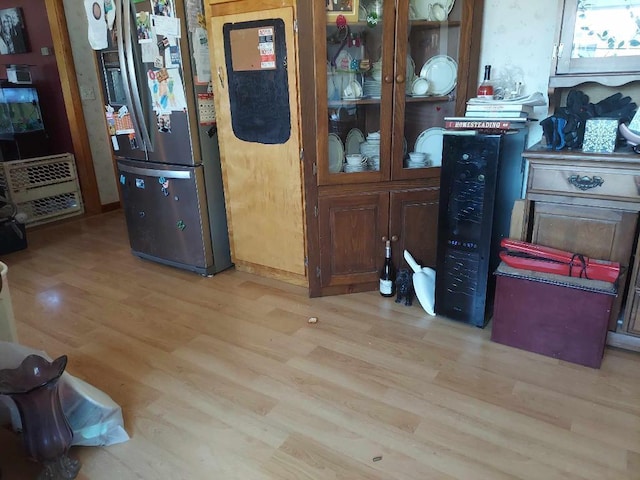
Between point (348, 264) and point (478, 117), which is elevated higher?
point (478, 117)

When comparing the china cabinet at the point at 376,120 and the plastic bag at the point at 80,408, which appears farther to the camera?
the china cabinet at the point at 376,120

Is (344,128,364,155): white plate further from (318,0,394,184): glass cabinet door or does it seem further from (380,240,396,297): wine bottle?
(380,240,396,297): wine bottle

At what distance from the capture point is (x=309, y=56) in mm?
2223

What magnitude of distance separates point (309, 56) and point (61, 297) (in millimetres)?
1991

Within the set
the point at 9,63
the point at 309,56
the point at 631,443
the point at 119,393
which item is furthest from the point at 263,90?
the point at 9,63

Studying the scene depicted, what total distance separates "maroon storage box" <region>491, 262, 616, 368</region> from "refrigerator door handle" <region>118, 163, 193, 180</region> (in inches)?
71.8

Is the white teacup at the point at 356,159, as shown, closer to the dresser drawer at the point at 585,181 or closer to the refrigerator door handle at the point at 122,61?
the dresser drawer at the point at 585,181

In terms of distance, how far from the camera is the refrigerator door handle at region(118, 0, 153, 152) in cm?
263

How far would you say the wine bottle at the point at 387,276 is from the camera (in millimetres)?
2568

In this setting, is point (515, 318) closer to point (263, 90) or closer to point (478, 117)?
point (478, 117)

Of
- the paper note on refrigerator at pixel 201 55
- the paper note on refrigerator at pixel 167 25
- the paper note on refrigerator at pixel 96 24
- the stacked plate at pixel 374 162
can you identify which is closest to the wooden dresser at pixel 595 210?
the stacked plate at pixel 374 162

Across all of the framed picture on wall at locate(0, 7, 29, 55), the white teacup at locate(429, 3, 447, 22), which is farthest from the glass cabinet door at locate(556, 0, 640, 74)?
the framed picture on wall at locate(0, 7, 29, 55)

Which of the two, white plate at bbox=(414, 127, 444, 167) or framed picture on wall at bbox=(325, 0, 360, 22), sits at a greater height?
framed picture on wall at bbox=(325, 0, 360, 22)

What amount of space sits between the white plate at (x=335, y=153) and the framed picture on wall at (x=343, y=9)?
0.56 m
